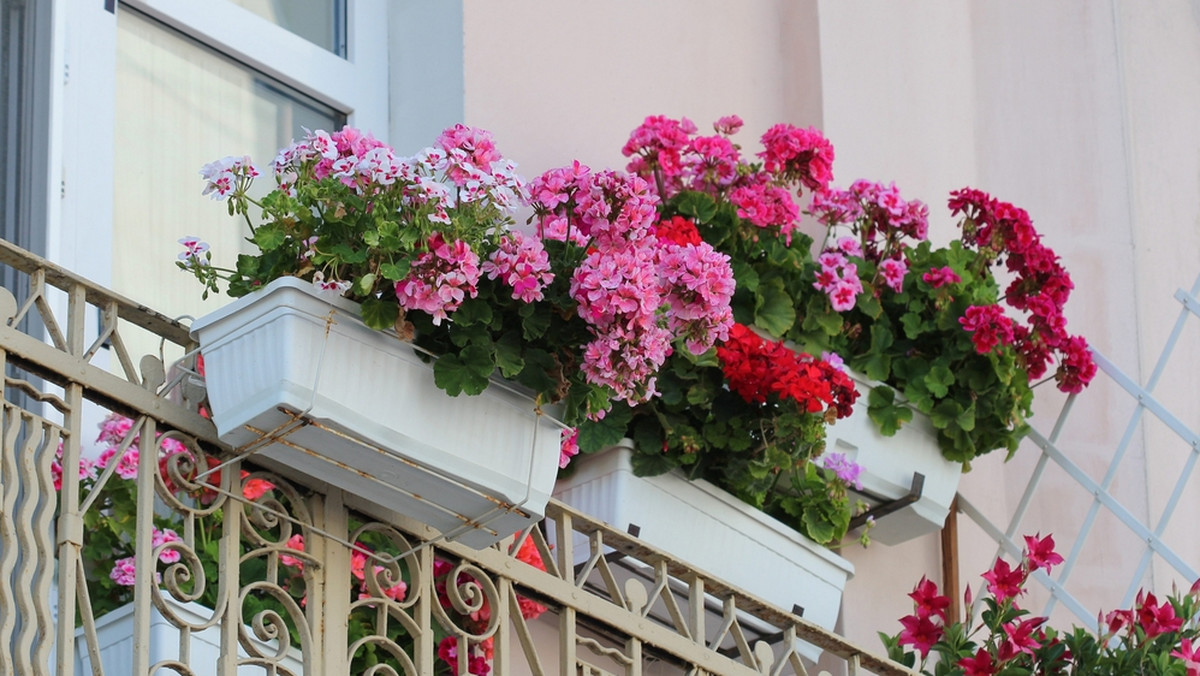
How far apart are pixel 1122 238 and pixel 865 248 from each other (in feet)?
5.05

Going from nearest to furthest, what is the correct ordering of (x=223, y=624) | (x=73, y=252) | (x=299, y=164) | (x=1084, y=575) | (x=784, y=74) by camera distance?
(x=223, y=624) < (x=299, y=164) < (x=73, y=252) < (x=784, y=74) < (x=1084, y=575)

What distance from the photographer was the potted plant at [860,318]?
4.31 m

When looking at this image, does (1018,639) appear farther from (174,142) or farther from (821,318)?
(174,142)

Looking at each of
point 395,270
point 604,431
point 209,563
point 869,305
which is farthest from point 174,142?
point 869,305

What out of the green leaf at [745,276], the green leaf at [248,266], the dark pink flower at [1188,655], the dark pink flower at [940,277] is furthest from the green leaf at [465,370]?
the dark pink flower at [1188,655]

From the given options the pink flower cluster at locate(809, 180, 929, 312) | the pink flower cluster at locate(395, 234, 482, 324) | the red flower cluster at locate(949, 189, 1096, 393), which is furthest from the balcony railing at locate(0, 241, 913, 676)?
the red flower cluster at locate(949, 189, 1096, 393)

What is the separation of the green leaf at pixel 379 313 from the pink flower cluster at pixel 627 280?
289 mm

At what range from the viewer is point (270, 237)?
3.15 meters

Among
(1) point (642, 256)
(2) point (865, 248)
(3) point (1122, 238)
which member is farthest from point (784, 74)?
(1) point (642, 256)

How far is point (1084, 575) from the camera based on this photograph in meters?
5.76

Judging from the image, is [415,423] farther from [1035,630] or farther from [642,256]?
[1035,630]

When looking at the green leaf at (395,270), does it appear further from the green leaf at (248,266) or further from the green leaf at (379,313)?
the green leaf at (248,266)

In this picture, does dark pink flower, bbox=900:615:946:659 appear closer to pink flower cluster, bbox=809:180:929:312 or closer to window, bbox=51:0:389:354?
pink flower cluster, bbox=809:180:929:312

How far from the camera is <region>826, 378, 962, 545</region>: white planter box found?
15.2 ft
